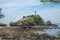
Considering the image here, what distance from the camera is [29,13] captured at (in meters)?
3.32

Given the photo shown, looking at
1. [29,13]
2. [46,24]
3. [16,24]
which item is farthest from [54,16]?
[16,24]

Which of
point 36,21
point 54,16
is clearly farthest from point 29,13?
point 54,16

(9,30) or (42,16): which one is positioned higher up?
(42,16)

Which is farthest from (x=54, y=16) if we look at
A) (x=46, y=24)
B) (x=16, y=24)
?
(x=16, y=24)

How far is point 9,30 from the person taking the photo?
333cm

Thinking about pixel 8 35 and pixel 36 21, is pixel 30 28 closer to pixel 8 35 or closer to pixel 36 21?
pixel 36 21

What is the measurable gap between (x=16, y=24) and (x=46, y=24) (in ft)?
1.67

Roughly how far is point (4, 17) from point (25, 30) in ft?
1.42

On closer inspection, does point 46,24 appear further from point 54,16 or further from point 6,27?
point 6,27

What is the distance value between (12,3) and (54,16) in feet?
2.47

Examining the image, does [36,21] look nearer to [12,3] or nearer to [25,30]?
[25,30]

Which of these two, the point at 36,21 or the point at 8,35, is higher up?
the point at 36,21

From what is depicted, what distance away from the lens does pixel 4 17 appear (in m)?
3.38

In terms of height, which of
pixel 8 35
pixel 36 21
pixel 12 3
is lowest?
pixel 8 35
